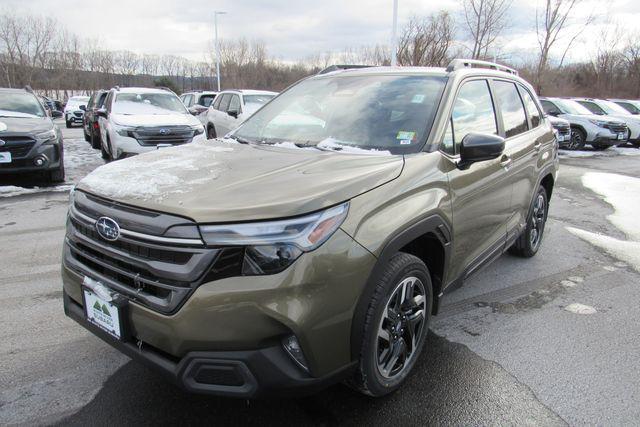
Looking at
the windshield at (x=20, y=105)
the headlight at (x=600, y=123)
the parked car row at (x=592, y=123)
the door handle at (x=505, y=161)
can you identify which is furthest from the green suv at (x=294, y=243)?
the headlight at (x=600, y=123)

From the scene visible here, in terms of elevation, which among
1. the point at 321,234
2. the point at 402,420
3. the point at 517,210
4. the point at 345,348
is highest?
the point at 321,234

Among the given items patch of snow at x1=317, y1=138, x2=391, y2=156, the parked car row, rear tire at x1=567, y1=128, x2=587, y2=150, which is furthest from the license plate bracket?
rear tire at x1=567, y1=128, x2=587, y2=150

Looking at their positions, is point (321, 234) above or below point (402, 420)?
above

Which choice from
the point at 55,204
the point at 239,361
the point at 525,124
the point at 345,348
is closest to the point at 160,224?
the point at 239,361

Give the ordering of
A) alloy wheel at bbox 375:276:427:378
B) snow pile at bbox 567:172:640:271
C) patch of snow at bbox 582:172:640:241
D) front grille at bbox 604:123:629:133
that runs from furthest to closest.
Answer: front grille at bbox 604:123:629:133 < patch of snow at bbox 582:172:640:241 < snow pile at bbox 567:172:640:271 < alloy wheel at bbox 375:276:427:378

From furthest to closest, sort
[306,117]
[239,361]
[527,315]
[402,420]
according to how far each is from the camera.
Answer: [527,315]
[306,117]
[402,420]
[239,361]

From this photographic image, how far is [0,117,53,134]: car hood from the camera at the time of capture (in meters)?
7.26

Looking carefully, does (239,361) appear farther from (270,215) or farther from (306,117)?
(306,117)

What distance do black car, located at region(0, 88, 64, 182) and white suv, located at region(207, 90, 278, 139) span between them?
13.2 feet

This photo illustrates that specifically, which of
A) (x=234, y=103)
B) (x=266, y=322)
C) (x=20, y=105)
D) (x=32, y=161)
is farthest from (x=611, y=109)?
(x=266, y=322)

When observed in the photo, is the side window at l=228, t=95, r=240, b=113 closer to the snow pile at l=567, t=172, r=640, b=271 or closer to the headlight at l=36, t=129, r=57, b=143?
the headlight at l=36, t=129, r=57, b=143

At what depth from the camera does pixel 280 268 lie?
1.83 meters

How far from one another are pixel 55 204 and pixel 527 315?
6585mm

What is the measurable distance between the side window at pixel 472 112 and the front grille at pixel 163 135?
23.4ft
